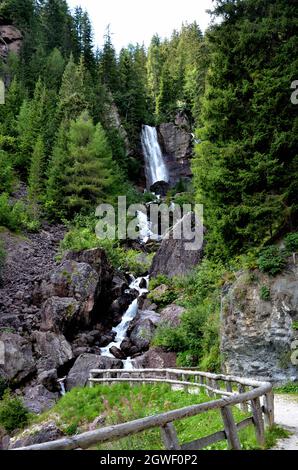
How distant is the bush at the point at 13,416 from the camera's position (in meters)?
17.3

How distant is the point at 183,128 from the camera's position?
6250 cm

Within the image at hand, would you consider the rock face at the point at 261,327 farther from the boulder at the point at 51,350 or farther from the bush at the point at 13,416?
the boulder at the point at 51,350

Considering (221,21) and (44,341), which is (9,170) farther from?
(221,21)

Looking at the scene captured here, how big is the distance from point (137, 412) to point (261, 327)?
594 cm

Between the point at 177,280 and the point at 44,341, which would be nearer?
the point at 44,341

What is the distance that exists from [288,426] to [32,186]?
36.7 m

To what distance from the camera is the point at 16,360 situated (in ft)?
72.1

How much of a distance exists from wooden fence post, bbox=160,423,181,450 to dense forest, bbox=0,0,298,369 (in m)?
11.4

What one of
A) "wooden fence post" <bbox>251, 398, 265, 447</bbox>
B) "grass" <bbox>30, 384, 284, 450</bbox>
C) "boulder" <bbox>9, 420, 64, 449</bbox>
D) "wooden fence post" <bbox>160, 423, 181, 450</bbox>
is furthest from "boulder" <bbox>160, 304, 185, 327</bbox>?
"wooden fence post" <bbox>160, 423, 181, 450</bbox>

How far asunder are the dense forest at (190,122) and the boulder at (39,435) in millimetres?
6686

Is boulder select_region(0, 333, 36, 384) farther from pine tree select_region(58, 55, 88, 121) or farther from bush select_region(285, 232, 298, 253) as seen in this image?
pine tree select_region(58, 55, 88, 121)

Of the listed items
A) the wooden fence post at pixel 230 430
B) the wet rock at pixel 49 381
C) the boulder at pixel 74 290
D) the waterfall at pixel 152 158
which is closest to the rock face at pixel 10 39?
the waterfall at pixel 152 158

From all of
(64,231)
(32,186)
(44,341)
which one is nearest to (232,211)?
(44,341)

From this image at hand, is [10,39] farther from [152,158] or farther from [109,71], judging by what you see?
[152,158]
